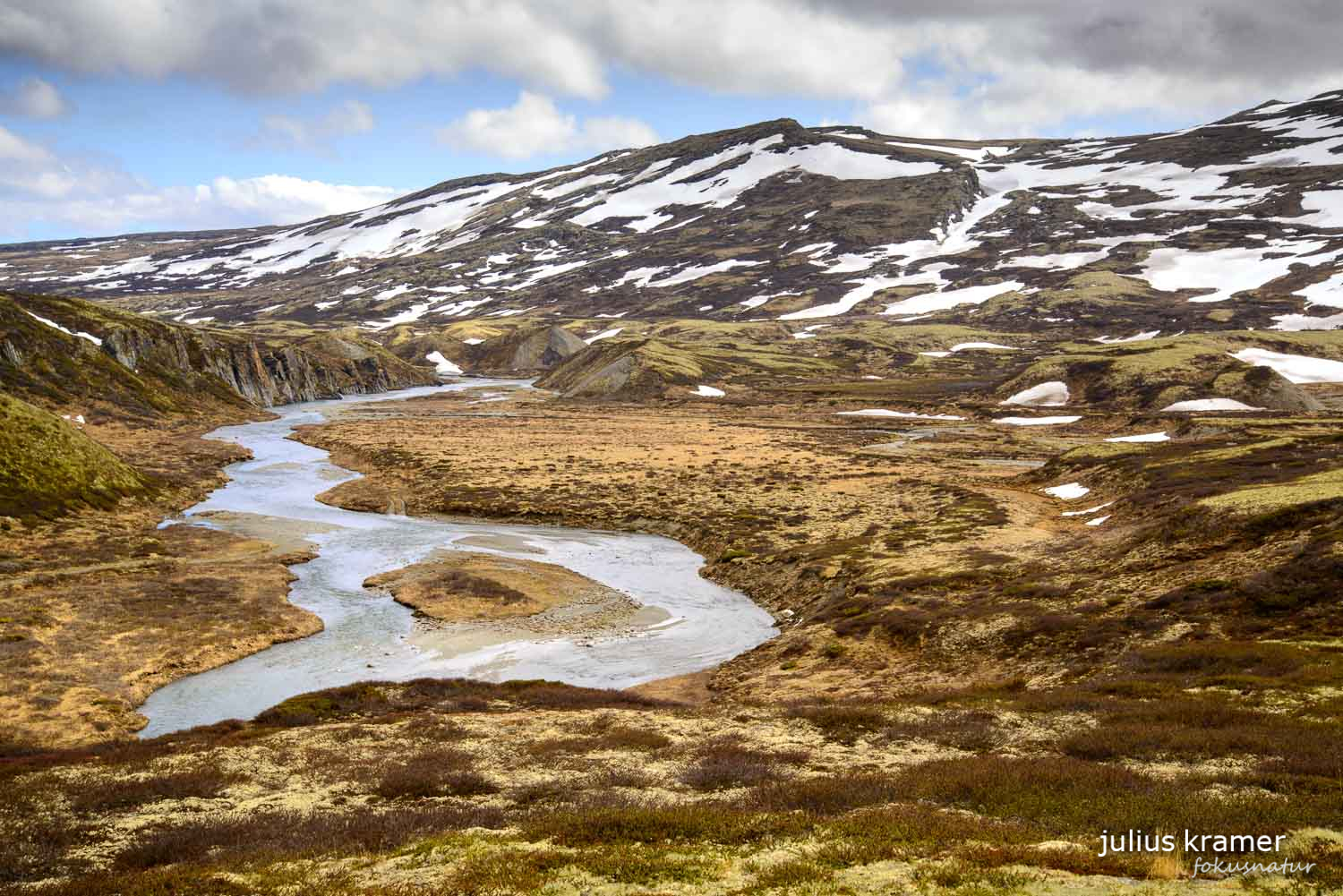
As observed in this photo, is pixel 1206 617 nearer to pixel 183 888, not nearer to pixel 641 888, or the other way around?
A: pixel 641 888

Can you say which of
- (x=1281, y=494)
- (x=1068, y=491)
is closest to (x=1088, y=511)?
(x=1068, y=491)

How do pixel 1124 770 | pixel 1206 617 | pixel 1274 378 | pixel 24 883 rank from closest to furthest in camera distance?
1. pixel 24 883
2. pixel 1124 770
3. pixel 1206 617
4. pixel 1274 378

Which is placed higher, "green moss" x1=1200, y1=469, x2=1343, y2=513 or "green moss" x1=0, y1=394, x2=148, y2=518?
"green moss" x1=0, y1=394, x2=148, y2=518

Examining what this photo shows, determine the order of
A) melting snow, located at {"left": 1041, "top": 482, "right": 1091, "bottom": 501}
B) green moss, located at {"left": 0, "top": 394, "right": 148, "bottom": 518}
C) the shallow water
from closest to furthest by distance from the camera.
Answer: the shallow water < green moss, located at {"left": 0, "top": 394, "right": 148, "bottom": 518} < melting snow, located at {"left": 1041, "top": 482, "right": 1091, "bottom": 501}

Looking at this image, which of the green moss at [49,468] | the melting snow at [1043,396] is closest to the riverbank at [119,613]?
the green moss at [49,468]

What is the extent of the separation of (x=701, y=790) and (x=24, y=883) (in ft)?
41.5

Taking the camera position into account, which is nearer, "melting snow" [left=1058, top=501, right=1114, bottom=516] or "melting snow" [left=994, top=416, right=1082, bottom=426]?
"melting snow" [left=1058, top=501, right=1114, bottom=516]

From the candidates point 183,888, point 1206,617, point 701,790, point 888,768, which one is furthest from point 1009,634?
point 183,888

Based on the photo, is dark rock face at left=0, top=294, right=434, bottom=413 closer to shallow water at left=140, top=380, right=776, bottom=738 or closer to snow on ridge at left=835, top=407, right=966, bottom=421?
shallow water at left=140, top=380, right=776, bottom=738

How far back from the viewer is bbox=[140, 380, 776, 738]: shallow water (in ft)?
116

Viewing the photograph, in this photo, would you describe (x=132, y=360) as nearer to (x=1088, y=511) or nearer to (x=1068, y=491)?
(x=1068, y=491)

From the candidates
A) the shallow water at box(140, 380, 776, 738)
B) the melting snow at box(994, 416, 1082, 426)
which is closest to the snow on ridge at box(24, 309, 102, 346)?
the shallow water at box(140, 380, 776, 738)

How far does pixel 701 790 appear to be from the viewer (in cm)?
1927

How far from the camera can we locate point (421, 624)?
4347 centimetres
